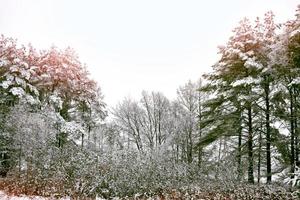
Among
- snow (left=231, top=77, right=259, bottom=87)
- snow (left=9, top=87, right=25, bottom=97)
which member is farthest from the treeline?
snow (left=231, top=77, right=259, bottom=87)

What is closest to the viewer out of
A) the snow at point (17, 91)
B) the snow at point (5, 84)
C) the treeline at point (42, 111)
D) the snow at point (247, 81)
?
the treeline at point (42, 111)

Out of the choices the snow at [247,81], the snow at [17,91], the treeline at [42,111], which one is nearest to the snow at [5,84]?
the treeline at [42,111]

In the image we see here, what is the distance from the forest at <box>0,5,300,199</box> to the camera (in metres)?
12.5

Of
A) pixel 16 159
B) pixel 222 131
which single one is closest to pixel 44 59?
pixel 16 159

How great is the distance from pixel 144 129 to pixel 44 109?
49.2ft

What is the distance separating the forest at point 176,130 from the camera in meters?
12.5

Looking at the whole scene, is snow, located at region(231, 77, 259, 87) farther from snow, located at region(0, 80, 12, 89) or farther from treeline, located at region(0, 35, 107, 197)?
snow, located at region(0, 80, 12, 89)

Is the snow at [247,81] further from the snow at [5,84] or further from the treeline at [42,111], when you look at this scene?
the snow at [5,84]

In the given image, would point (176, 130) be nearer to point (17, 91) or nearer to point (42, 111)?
point (42, 111)

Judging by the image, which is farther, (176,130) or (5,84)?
(176,130)

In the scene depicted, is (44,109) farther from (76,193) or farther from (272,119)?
(272,119)

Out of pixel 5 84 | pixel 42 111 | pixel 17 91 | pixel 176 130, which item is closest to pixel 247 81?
pixel 42 111

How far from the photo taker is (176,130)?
87.8ft

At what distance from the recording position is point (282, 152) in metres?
15.3
